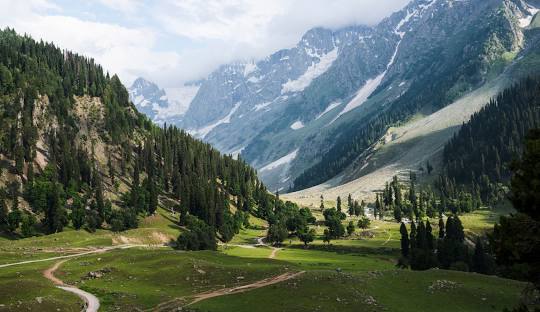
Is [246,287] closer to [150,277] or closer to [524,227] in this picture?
[150,277]

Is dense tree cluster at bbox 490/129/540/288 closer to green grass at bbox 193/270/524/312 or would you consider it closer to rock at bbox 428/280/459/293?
green grass at bbox 193/270/524/312

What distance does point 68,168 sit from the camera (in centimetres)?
16100

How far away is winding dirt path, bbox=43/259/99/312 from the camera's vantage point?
176 feet

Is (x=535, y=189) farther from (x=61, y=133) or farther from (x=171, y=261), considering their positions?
(x=61, y=133)

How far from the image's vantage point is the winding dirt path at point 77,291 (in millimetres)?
53750

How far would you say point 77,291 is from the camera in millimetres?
62156

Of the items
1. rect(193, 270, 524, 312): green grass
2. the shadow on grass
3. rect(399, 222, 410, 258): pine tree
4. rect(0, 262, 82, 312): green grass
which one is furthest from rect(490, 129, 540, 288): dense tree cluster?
the shadow on grass

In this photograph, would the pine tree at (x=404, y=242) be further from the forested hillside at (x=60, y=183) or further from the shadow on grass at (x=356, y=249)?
the forested hillside at (x=60, y=183)

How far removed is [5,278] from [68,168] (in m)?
98.0

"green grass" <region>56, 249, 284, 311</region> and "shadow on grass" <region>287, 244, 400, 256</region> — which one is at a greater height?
"green grass" <region>56, 249, 284, 311</region>

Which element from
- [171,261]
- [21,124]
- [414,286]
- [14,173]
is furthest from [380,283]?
[21,124]

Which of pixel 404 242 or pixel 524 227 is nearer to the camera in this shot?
pixel 524 227

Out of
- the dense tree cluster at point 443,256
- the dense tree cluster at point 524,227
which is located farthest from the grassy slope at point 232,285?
the dense tree cluster at point 443,256

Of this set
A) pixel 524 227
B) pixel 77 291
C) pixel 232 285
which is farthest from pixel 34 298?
pixel 524 227
